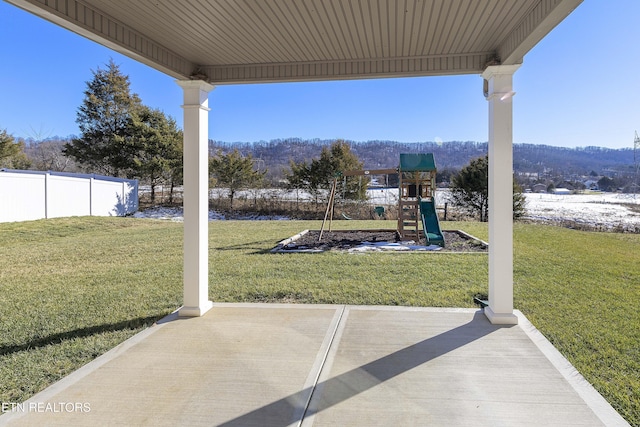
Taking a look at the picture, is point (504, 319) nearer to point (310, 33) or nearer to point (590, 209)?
point (310, 33)

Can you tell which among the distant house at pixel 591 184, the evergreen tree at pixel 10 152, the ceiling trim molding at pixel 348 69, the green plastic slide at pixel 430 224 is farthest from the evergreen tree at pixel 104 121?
the distant house at pixel 591 184

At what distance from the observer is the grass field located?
309 cm

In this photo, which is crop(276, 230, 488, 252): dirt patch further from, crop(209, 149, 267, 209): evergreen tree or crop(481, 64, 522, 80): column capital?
crop(209, 149, 267, 209): evergreen tree

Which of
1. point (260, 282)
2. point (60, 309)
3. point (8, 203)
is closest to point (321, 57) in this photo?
point (260, 282)

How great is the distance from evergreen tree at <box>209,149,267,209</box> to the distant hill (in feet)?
3.29

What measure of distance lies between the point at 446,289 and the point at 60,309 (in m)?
4.82

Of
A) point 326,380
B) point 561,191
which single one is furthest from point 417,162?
point 561,191

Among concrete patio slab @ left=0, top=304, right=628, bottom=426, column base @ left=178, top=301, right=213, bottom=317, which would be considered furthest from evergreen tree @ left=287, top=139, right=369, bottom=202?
concrete patio slab @ left=0, top=304, right=628, bottom=426

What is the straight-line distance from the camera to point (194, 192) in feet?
13.2

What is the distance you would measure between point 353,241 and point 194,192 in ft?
20.5

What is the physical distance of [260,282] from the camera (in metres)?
5.61

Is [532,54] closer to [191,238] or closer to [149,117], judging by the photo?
[191,238]

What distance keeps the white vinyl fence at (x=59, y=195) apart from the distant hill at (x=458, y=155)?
6.79 meters

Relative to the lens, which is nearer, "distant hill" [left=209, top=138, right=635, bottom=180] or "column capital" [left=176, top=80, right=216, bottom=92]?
"column capital" [left=176, top=80, right=216, bottom=92]
